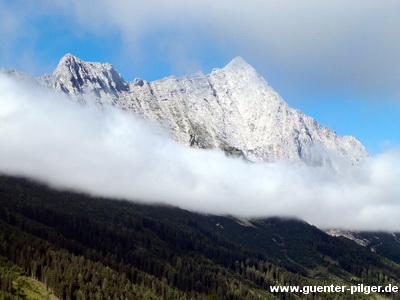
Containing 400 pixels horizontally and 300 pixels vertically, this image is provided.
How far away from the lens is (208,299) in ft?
644

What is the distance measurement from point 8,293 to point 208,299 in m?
97.8

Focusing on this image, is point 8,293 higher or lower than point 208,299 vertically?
lower

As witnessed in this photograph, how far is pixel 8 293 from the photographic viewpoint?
198 metres
